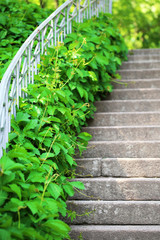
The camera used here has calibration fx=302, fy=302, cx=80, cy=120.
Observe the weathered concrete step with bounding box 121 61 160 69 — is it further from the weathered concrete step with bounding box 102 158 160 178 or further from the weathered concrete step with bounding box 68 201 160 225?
the weathered concrete step with bounding box 68 201 160 225

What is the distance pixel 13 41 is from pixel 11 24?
0.63m

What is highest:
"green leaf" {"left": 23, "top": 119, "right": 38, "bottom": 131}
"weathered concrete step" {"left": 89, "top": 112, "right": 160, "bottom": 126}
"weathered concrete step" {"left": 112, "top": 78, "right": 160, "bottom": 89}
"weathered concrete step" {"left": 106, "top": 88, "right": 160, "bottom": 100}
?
"weathered concrete step" {"left": 112, "top": 78, "right": 160, "bottom": 89}

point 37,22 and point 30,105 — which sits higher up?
point 37,22

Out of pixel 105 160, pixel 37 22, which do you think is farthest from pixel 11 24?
pixel 105 160

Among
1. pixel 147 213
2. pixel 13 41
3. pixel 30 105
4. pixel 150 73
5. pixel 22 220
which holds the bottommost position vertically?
pixel 147 213

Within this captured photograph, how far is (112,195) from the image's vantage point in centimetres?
297

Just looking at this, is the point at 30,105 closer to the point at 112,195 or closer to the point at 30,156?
the point at 30,156

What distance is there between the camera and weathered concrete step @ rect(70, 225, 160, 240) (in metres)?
2.54

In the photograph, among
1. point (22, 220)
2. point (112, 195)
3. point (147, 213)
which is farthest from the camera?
point (112, 195)

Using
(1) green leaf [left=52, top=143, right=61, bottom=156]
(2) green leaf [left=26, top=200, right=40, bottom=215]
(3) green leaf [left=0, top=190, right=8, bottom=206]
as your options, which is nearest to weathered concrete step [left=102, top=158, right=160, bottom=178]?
(1) green leaf [left=52, top=143, right=61, bottom=156]

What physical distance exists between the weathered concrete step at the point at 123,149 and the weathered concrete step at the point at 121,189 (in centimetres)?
47

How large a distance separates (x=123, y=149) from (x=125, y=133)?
36 cm

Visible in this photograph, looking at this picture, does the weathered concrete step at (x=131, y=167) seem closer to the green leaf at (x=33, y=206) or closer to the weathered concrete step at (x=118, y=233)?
the weathered concrete step at (x=118, y=233)

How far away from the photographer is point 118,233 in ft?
8.44
